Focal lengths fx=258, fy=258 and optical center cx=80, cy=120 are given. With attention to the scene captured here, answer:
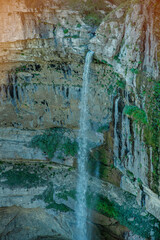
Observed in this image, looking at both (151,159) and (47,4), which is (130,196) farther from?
(47,4)

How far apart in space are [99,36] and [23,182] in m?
10.1

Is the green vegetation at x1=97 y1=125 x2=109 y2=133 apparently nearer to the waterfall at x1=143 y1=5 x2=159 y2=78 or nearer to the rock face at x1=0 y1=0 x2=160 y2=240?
the rock face at x1=0 y1=0 x2=160 y2=240

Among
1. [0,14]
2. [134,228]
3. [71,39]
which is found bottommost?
[134,228]

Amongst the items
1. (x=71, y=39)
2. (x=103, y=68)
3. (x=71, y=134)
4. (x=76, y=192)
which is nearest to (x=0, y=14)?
(x=71, y=39)

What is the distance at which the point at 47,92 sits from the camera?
1638 cm

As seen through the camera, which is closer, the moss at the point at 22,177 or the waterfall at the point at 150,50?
the waterfall at the point at 150,50

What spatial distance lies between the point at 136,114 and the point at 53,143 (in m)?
7.85

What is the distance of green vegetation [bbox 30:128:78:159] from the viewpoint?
17041mm

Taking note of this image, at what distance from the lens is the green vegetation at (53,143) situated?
55.9 feet

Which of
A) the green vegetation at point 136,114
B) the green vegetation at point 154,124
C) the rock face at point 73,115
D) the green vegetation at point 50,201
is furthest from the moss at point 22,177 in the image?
the green vegetation at point 154,124

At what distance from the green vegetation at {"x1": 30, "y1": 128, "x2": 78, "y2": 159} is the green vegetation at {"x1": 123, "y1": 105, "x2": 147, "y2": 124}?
6.39m

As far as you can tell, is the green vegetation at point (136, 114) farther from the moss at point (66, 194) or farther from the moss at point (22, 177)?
the moss at point (22, 177)

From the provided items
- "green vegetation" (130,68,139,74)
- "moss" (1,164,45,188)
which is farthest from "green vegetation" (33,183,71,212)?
"green vegetation" (130,68,139,74)

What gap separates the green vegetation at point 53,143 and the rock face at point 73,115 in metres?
0.07
